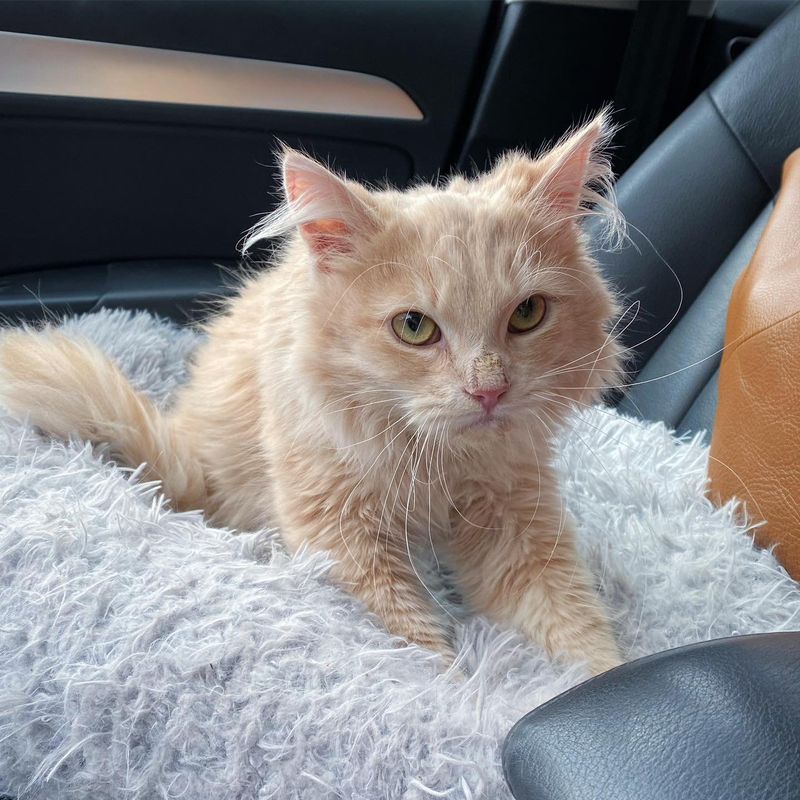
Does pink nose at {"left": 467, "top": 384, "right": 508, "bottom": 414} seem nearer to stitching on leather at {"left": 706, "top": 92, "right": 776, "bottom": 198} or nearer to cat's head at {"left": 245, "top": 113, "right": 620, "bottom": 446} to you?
cat's head at {"left": 245, "top": 113, "right": 620, "bottom": 446}

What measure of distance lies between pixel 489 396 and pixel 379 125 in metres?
1.19

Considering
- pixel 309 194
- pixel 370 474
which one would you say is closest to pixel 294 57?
pixel 309 194

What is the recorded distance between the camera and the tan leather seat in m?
1.10

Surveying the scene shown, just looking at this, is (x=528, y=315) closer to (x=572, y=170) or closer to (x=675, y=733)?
(x=572, y=170)

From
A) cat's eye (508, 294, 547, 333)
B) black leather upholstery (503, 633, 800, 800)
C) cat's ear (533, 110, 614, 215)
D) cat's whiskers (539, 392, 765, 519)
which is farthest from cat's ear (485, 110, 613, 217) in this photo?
black leather upholstery (503, 633, 800, 800)

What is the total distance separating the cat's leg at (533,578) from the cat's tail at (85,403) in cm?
47

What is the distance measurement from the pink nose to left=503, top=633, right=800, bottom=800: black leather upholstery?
36 cm

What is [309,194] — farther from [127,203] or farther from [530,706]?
[127,203]

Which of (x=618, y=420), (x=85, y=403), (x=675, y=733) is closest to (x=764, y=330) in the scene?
(x=618, y=420)

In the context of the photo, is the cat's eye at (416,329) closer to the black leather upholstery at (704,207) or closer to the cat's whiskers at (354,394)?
the cat's whiskers at (354,394)

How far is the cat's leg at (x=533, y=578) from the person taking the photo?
1051mm

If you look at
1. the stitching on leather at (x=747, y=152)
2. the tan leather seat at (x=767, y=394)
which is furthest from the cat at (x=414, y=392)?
the stitching on leather at (x=747, y=152)

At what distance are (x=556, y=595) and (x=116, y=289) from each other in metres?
1.27

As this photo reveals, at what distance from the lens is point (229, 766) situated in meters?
Answer: 0.75
